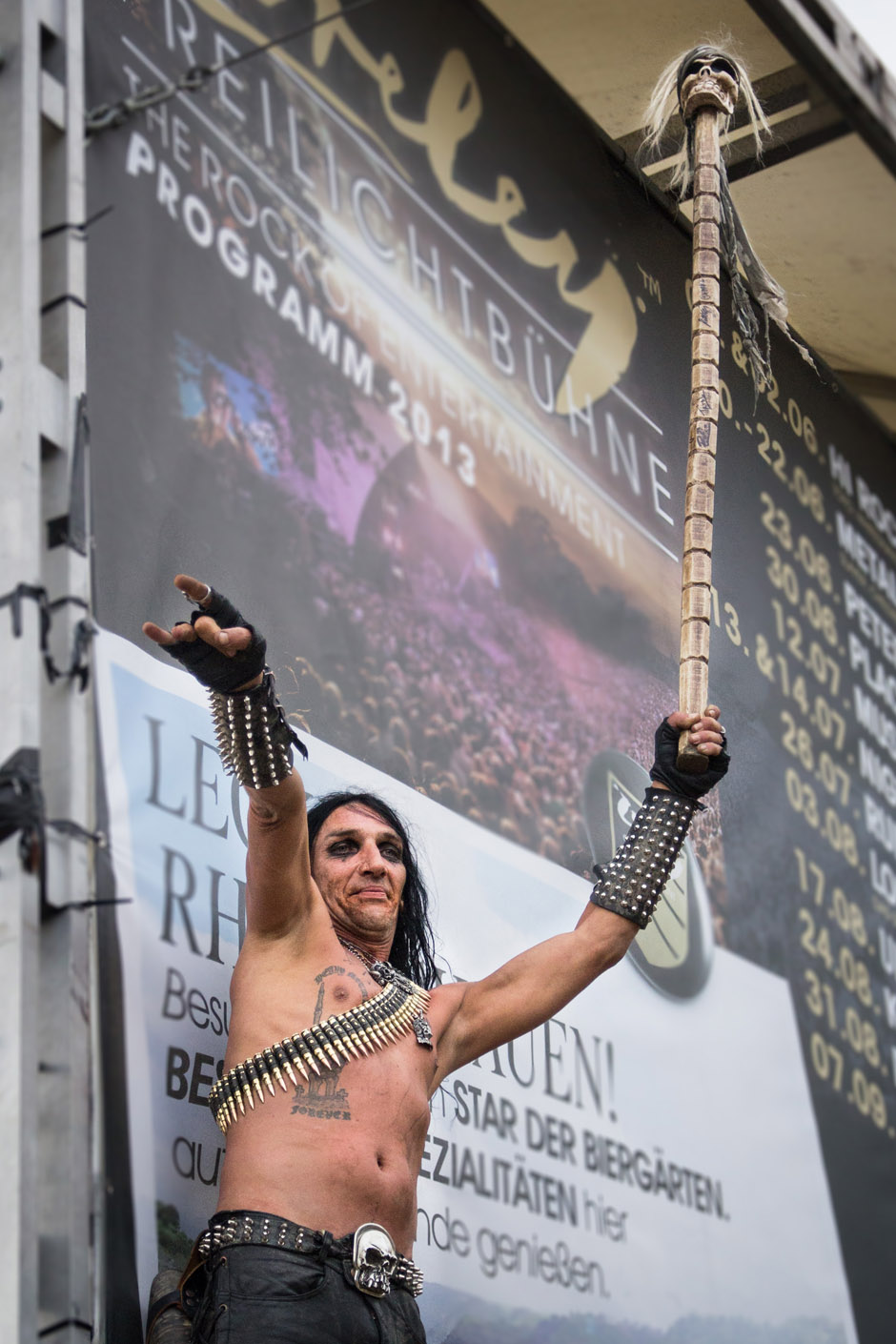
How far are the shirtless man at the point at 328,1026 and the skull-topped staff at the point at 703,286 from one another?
0.51 ft

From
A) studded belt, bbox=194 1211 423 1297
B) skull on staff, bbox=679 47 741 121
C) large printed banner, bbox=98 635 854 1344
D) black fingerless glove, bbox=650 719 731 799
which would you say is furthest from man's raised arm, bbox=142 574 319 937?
skull on staff, bbox=679 47 741 121

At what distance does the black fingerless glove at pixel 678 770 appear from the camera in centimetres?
342

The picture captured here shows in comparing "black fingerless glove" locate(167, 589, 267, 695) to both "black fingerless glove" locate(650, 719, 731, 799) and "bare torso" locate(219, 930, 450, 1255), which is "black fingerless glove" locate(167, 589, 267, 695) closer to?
"bare torso" locate(219, 930, 450, 1255)

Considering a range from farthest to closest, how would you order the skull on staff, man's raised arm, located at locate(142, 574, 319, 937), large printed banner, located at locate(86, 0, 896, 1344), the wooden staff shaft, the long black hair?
large printed banner, located at locate(86, 0, 896, 1344), the long black hair, the skull on staff, the wooden staff shaft, man's raised arm, located at locate(142, 574, 319, 937)

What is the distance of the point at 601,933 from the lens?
11.3 feet

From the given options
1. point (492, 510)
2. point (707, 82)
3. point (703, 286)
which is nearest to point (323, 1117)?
point (703, 286)

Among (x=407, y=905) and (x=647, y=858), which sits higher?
(x=407, y=905)

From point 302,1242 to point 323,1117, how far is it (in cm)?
22

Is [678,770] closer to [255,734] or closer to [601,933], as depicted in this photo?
[601,933]

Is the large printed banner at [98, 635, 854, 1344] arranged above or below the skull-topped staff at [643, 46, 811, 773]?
below

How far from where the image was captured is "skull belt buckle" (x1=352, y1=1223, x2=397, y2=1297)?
2.93m

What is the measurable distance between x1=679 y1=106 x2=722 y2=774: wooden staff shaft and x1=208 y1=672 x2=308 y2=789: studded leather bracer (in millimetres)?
809

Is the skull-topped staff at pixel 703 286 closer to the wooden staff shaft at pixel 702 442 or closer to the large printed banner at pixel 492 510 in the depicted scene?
the wooden staff shaft at pixel 702 442

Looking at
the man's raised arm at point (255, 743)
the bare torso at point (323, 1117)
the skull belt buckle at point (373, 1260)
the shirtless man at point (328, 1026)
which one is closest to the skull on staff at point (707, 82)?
the shirtless man at point (328, 1026)
